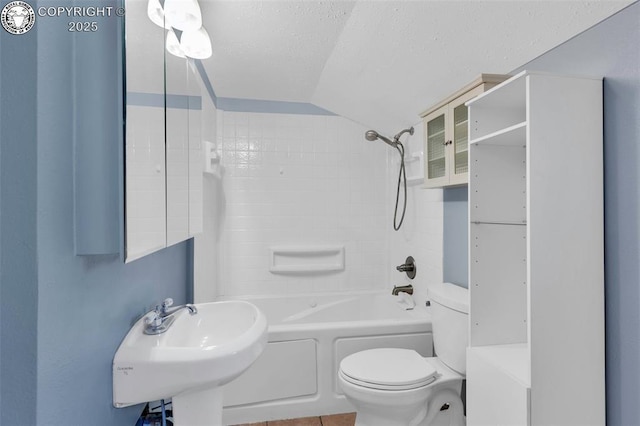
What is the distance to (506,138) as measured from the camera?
54.6 inches

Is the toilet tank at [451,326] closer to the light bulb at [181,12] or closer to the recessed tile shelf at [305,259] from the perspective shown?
the recessed tile shelf at [305,259]

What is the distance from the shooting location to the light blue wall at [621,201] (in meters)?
1.06

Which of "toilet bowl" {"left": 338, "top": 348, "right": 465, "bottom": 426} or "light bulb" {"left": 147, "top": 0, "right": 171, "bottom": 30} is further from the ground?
"light bulb" {"left": 147, "top": 0, "right": 171, "bottom": 30}

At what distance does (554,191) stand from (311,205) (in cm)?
204

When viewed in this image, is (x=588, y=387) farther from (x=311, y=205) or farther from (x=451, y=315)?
(x=311, y=205)

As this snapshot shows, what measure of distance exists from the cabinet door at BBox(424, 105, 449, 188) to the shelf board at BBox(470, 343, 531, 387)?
87cm

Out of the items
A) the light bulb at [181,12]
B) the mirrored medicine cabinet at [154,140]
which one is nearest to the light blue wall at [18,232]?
the mirrored medicine cabinet at [154,140]

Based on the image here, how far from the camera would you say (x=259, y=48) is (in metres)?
2.02

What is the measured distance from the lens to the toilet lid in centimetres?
155

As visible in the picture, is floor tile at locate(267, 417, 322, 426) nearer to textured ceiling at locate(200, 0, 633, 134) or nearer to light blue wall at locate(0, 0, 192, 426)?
light blue wall at locate(0, 0, 192, 426)

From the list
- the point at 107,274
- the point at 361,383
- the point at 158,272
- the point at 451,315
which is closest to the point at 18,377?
the point at 107,274

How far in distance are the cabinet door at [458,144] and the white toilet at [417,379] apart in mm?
662

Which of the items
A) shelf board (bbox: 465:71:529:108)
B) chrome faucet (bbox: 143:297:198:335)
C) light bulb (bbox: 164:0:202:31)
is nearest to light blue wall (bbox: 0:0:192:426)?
chrome faucet (bbox: 143:297:198:335)

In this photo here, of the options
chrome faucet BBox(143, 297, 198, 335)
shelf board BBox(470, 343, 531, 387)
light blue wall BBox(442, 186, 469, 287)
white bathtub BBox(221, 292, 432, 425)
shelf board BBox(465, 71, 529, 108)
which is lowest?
white bathtub BBox(221, 292, 432, 425)
